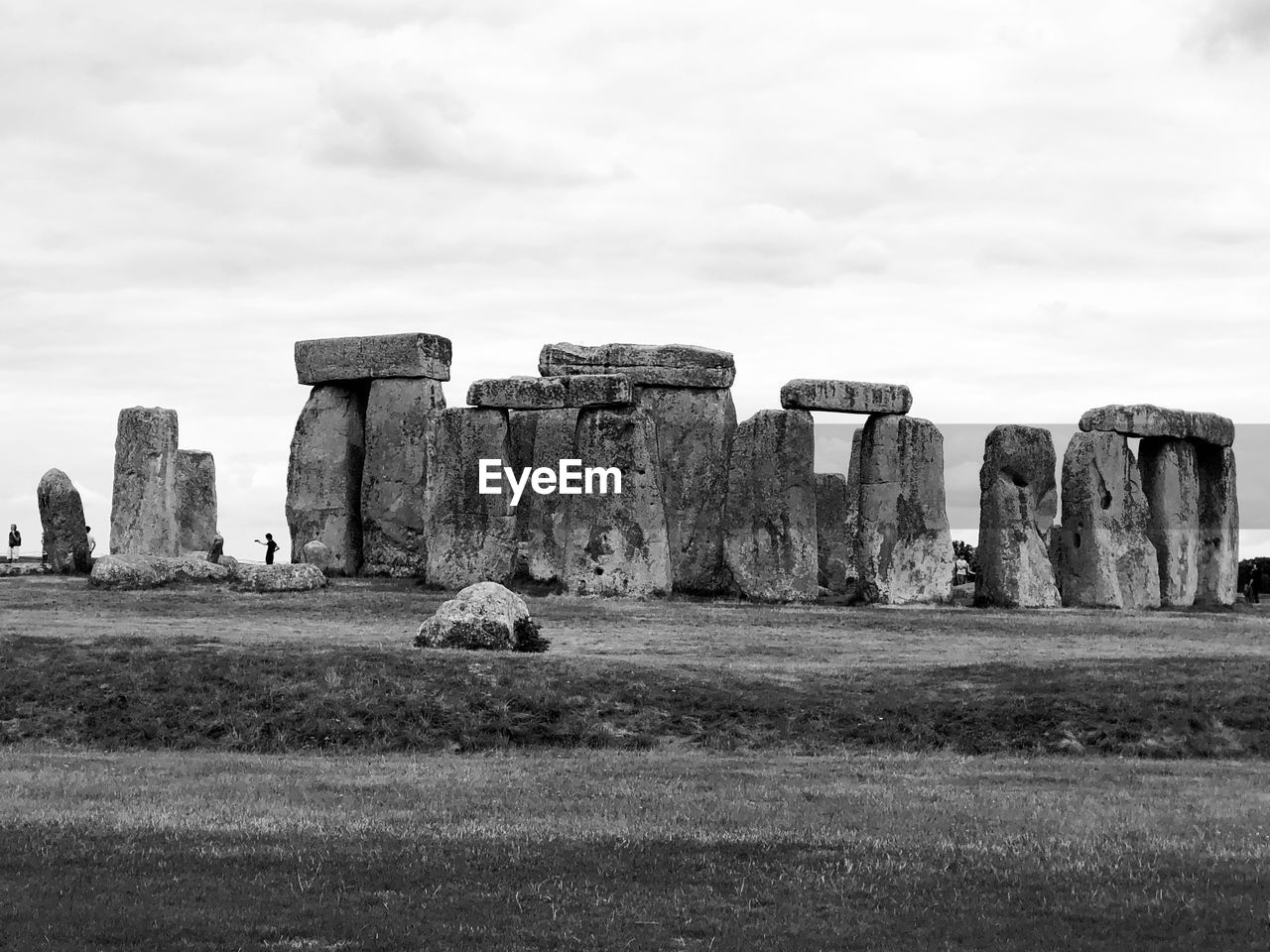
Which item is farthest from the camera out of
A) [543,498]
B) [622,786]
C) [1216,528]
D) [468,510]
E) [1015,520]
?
[1216,528]

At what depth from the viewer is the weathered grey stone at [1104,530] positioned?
41312 mm

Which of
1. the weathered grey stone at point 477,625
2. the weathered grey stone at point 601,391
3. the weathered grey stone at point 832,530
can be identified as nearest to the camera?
the weathered grey stone at point 477,625

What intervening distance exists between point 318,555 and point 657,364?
9.49m

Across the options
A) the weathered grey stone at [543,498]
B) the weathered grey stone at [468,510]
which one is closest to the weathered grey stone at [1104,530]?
the weathered grey stone at [543,498]

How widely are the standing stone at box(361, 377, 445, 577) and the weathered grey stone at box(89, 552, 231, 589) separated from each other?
652cm

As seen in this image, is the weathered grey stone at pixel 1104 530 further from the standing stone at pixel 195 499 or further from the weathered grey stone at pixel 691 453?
the standing stone at pixel 195 499

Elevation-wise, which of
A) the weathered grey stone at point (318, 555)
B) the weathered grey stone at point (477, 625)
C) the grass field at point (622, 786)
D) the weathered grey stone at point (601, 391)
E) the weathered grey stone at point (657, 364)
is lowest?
the grass field at point (622, 786)

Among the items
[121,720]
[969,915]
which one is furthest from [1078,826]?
[121,720]

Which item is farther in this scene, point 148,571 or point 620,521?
point 620,521

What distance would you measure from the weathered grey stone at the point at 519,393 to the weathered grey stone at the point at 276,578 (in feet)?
18.7

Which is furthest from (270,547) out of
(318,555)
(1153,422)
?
(1153,422)

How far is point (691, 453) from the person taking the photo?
45.5m

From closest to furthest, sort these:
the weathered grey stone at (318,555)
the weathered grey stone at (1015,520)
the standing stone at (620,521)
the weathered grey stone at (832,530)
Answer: the standing stone at (620,521) < the weathered grey stone at (1015,520) < the weathered grey stone at (318,555) < the weathered grey stone at (832,530)

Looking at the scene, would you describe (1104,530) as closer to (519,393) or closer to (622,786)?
(519,393)
